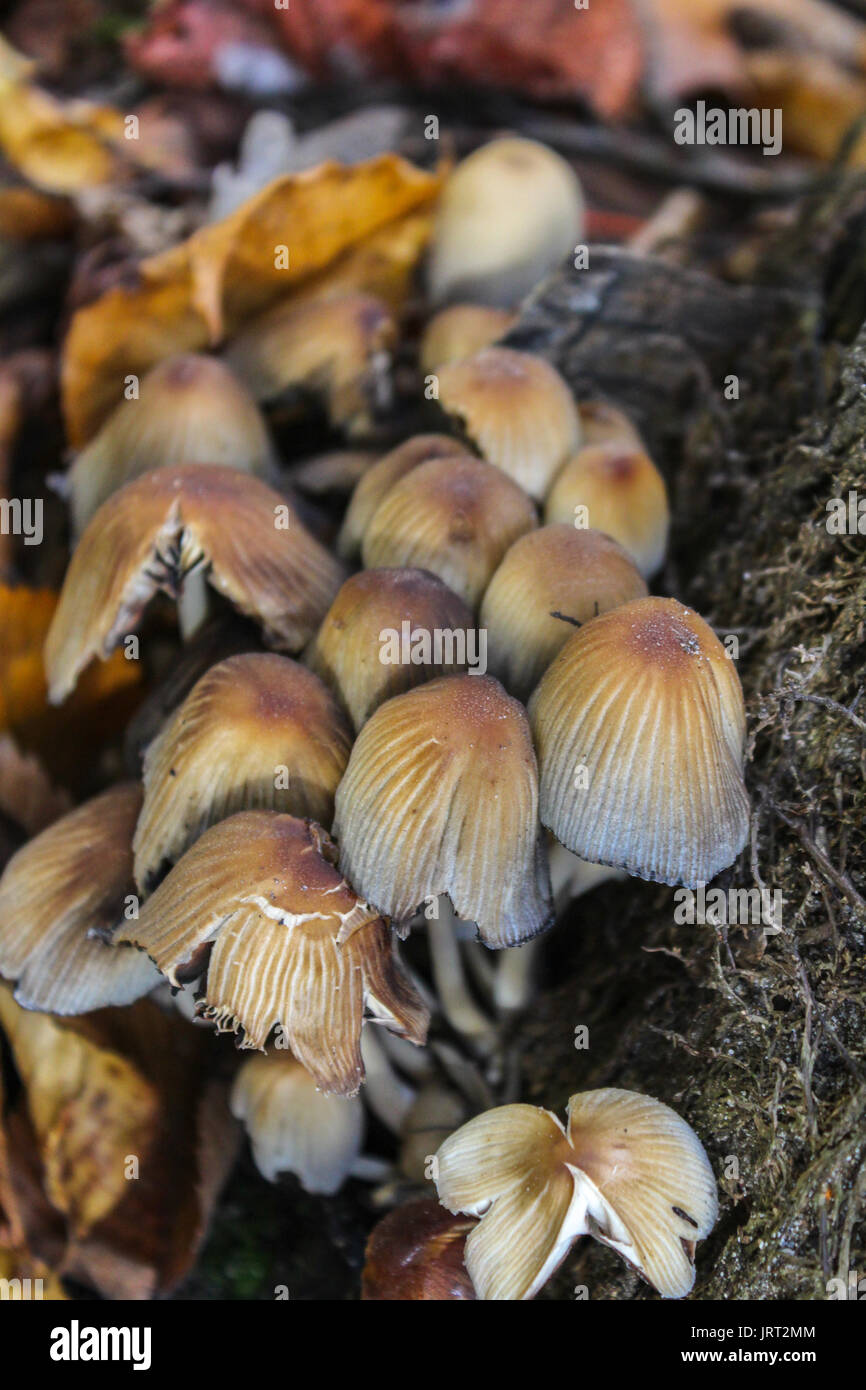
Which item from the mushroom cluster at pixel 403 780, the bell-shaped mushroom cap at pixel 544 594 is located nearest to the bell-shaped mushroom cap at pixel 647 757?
the mushroom cluster at pixel 403 780

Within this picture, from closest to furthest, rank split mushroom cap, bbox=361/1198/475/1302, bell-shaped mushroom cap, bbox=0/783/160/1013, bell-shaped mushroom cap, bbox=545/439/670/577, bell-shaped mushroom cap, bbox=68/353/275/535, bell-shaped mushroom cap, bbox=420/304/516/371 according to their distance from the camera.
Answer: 1. split mushroom cap, bbox=361/1198/475/1302
2. bell-shaped mushroom cap, bbox=0/783/160/1013
3. bell-shaped mushroom cap, bbox=545/439/670/577
4. bell-shaped mushroom cap, bbox=68/353/275/535
5. bell-shaped mushroom cap, bbox=420/304/516/371

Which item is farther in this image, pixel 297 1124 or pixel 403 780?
pixel 297 1124

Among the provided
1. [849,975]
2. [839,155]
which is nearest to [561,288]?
[839,155]

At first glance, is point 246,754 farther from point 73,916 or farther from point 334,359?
point 334,359

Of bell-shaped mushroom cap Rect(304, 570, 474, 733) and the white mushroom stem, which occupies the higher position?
bell-shaped mushroom cap Rect(304, 570, 474, 733)

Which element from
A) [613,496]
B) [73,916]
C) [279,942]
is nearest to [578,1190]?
[279,942]

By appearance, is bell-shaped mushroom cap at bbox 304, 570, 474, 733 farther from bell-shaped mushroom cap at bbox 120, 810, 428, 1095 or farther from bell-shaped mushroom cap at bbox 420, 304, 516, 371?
bell-shaped mushroom cap at bbox 420, 304, 516, 371

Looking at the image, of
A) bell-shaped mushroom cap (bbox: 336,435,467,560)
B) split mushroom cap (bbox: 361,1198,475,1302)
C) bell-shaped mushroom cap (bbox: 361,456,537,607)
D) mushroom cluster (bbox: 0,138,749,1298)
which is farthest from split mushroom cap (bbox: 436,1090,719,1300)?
bell-shaped mushroom cap (bbox: 336,435,467,560)

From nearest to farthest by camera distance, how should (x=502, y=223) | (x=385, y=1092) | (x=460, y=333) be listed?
1. (x=385, y=1092)
2. (x=460, y=333)
3. (x=502, y=223)
